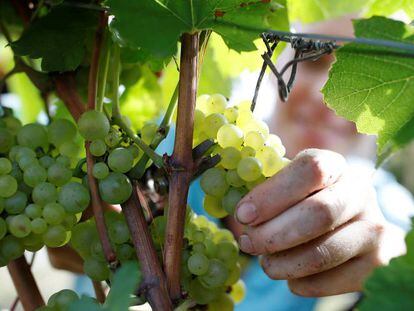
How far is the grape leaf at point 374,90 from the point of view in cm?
52

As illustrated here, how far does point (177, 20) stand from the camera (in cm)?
51

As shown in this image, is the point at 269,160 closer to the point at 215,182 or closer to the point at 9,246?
the point at 215,182

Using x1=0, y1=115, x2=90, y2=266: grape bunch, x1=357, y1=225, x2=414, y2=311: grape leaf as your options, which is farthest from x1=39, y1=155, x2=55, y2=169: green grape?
x1=357, y1=225, x2=414, y2=311: grape leaf

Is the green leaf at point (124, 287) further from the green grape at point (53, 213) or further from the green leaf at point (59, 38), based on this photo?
the green leaf at point (59, 38)

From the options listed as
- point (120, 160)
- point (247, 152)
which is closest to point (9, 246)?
point (120, 160)

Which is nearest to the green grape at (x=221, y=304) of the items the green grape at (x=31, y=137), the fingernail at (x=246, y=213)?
the fingernail at (x=246, y=213)

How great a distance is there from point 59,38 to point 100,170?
0.18 meters

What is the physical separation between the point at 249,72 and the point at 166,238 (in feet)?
1.24

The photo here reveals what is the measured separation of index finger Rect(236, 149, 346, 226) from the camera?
0.50m

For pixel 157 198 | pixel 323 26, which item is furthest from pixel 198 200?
pixel 157 198

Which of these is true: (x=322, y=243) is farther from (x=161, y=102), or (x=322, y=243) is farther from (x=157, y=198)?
(x=161, y=102)

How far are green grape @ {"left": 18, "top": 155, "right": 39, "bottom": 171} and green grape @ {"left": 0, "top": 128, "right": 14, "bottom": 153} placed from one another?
39 millimetres

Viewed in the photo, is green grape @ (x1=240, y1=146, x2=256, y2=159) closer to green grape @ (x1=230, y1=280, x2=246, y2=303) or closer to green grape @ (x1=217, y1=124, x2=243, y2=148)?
green grape @ (x1=217, y1=124, x2=243, y2=148)

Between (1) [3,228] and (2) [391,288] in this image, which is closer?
(2) [391,288]
